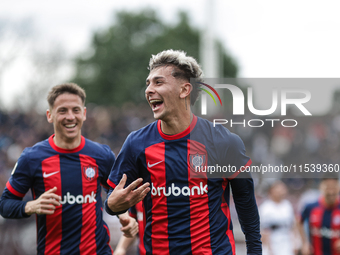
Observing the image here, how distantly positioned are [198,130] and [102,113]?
362 inches

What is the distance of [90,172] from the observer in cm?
421

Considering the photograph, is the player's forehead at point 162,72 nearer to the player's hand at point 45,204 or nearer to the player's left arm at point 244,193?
the player's left arm at point 244,193

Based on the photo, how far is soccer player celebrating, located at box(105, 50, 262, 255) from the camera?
327 centimetres

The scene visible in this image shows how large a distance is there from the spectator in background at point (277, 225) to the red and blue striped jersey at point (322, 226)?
59.2 inches

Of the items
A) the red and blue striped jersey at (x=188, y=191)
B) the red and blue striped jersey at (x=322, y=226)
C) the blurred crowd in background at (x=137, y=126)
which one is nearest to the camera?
the red and blue striped jersey at (x=188, y=191)

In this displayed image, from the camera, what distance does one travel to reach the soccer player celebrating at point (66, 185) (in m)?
4.00

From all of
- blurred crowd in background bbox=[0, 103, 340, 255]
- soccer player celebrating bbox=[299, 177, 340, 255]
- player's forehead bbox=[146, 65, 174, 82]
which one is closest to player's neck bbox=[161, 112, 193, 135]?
player's forehead bbox=[146, 65, 174, 82]

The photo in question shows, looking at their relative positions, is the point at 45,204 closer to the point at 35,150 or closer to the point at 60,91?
the point at 35,150

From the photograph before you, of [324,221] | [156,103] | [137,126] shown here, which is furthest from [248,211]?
[137,126]

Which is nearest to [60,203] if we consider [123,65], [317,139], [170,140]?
[170,140]

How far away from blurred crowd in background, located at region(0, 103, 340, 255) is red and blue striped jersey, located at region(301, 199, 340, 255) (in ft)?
2.81

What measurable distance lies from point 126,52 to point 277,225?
30497mm

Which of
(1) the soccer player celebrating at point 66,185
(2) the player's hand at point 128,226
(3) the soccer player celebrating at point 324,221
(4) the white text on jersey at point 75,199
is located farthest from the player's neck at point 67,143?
(3) the soccer player celebrating at point 324,221

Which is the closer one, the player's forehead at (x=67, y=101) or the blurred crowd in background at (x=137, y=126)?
the player's forehead at (x=67, y=101)
